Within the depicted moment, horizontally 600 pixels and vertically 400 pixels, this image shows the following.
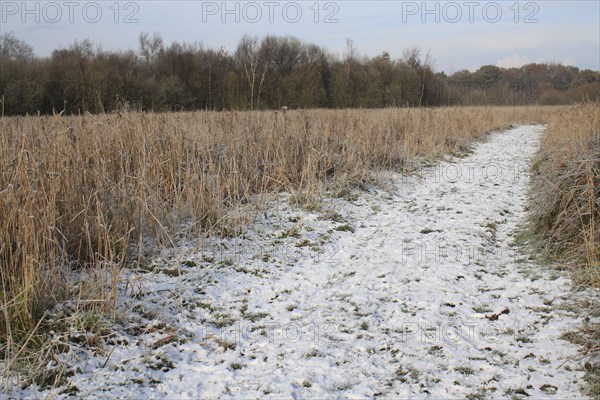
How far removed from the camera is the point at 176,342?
2.61 m

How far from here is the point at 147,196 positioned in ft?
13.7

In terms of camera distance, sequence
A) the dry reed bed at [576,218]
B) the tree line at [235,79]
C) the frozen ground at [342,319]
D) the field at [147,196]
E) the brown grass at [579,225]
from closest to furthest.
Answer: the frozen ground at [342,319] < the field at [147,196] < the brown grass at [579,225] < the dry reed bed at [576,218] < the tree line at [235,79]

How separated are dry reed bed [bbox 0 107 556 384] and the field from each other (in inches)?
0.6

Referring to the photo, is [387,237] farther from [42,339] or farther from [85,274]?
[42,339]

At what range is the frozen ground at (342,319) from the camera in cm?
227

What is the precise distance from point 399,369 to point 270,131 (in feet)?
13.5

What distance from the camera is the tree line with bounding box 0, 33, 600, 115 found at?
15656 mm

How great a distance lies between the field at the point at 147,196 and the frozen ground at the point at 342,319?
136 millimetres

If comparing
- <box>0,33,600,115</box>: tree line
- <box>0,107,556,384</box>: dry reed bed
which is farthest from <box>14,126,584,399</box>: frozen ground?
<box>0,33,600,115</box>: tree line

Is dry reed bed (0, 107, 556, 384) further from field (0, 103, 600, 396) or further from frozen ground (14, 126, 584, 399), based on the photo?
frozen ground (14, 126, 584, 399)

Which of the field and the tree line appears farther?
the tree line

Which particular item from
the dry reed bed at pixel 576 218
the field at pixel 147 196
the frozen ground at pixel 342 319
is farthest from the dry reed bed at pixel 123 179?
the dry reed bed at pixel 576 218

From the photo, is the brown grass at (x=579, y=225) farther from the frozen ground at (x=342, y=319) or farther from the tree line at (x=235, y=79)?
the tree line at (x=235, y=79)

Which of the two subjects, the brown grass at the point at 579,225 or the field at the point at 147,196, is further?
the brown grass at the point at 579,225
